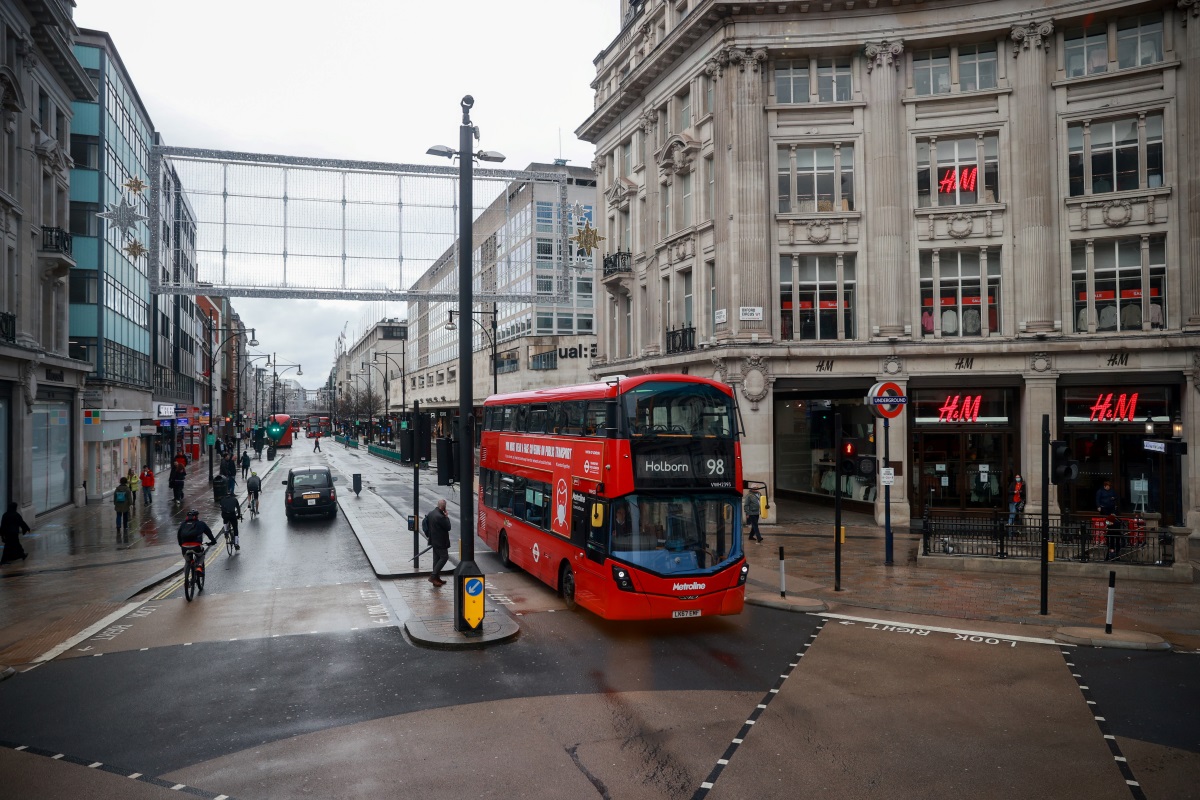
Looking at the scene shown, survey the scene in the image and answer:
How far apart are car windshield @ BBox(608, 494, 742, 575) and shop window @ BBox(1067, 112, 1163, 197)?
2098 centimetres

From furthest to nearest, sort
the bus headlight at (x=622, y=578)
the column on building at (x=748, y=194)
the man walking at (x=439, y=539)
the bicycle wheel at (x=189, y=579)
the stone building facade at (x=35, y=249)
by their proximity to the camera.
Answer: the column on building at (x=748, y=194), the stone building facade at (x=35, y=249), the man walking at (x=439, y=539), the bicycle wheel at (x=189, y=579), the bus headlight at (x=622, y=578)

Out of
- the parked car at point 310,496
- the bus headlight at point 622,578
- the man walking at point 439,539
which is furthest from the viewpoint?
the parked car at point 310,496

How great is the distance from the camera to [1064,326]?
26.6 metres

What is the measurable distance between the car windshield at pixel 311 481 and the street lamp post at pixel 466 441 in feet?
59.3

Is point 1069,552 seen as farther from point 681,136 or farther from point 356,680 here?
point 681,136

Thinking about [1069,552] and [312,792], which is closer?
[312,792]

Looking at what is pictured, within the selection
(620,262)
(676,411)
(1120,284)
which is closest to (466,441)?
(676,411)

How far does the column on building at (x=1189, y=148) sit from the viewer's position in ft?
81.8

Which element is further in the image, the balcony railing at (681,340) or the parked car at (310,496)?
the balcony railing at (681,340)

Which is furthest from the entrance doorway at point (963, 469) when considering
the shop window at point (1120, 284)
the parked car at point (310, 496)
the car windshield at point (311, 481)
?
the car windshield at point (311, 481)

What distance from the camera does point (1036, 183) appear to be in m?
26.5

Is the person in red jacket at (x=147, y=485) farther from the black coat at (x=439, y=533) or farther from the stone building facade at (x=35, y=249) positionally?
the black coat at (x=439, y=533)

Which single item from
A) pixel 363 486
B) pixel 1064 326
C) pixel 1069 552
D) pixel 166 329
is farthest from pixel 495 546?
pixel 166 329

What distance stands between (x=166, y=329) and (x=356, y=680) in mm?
52034
